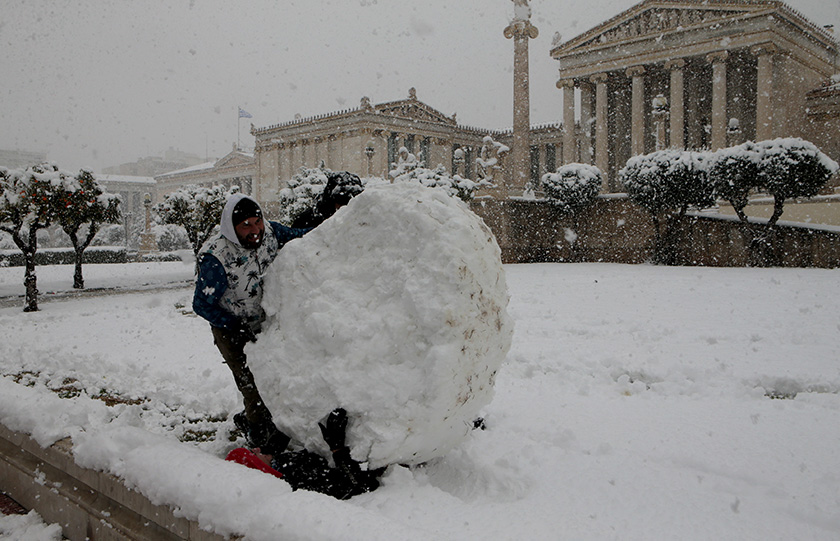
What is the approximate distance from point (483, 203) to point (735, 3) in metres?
16.7

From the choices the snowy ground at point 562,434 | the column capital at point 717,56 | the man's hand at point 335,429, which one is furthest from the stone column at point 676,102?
the man's hand at point 335,429

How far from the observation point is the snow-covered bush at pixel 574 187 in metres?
21.3

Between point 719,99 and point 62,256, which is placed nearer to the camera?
point 719,99

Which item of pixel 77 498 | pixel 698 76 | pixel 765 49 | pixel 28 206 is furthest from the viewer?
pixel 698 76

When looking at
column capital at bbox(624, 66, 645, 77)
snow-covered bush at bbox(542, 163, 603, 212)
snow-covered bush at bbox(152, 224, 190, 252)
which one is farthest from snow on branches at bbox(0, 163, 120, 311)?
column capital at bbox(624, 66, 645, 77)

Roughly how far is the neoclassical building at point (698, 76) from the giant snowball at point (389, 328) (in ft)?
81.3

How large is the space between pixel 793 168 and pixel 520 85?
11.7 metres

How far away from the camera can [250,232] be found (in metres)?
3.04

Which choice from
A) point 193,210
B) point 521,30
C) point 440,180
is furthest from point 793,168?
point 193,210

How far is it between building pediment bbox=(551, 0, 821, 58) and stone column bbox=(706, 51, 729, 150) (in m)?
1.58

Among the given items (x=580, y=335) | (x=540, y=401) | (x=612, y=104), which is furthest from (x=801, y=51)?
(x=540, y=401)

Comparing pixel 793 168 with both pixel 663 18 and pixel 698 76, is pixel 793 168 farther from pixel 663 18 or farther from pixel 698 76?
pixel 698 76

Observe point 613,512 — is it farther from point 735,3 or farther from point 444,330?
point 735,3

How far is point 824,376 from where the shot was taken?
485 cm
